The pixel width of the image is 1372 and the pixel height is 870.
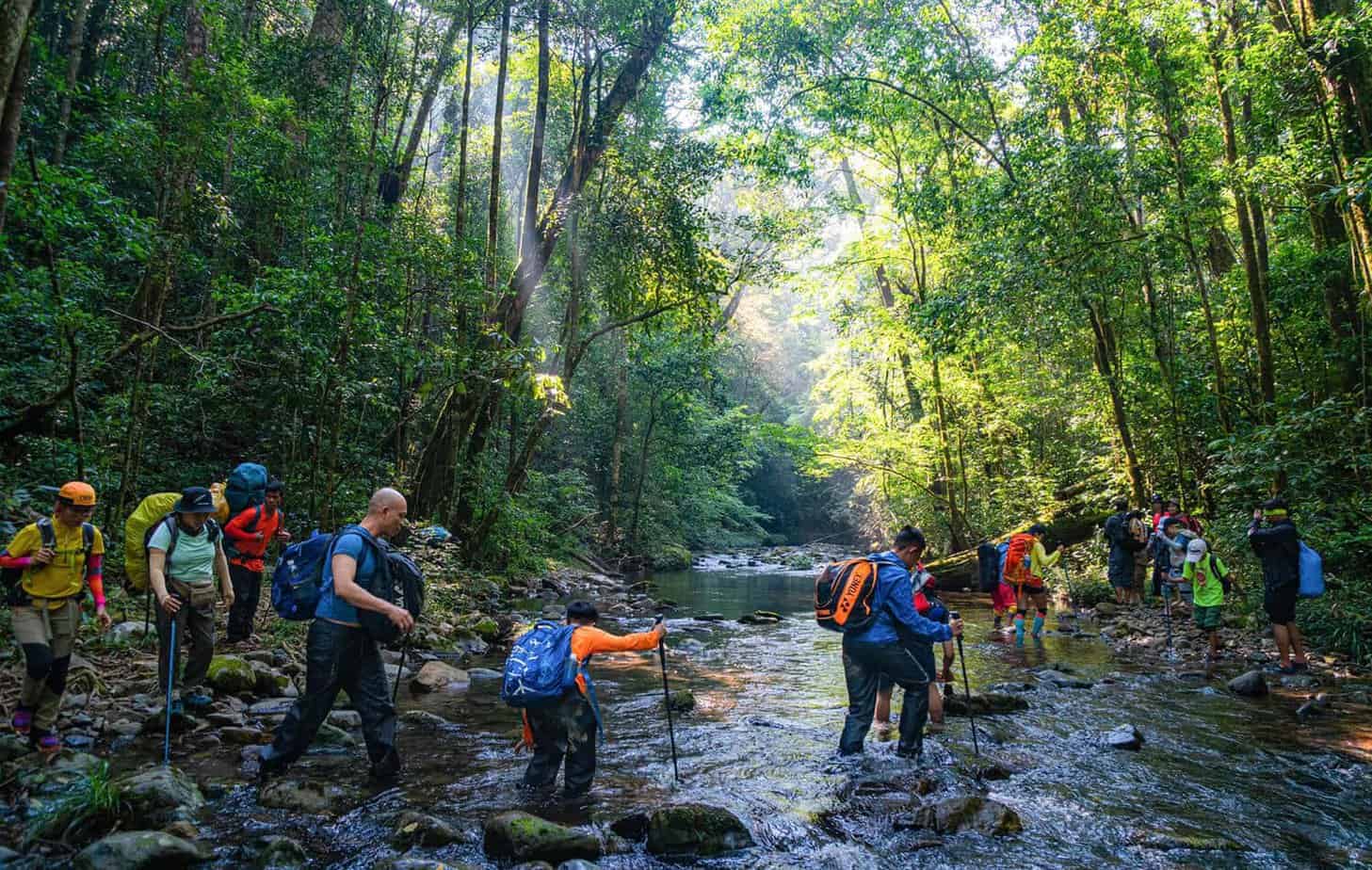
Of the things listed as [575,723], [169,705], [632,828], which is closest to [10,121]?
[169,705]

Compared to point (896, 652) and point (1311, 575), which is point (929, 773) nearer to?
point (896, 652)

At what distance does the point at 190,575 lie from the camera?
20.2 feet

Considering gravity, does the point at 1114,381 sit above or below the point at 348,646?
above

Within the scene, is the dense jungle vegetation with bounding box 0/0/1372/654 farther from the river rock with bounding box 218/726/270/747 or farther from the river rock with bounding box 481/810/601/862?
the river rock with bounding box 481/810/601/862

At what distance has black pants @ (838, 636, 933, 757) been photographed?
5.61m

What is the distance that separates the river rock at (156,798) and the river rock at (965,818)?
14.4ft

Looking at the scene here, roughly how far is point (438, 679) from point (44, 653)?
157 inches

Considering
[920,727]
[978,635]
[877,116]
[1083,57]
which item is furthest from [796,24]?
[920,727]

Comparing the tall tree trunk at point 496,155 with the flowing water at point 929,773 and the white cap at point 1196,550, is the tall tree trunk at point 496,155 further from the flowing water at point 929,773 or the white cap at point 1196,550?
the white cap at point 1196,550

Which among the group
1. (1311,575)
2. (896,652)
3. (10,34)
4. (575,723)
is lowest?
(575,723)

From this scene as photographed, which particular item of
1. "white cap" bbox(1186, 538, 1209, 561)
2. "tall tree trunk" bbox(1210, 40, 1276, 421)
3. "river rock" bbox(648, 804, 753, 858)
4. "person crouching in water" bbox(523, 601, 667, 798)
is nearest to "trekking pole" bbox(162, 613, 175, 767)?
"person crouching in water" bbox(523, 601, 667, 798)

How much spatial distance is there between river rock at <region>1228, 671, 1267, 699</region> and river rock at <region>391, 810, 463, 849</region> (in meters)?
8.51

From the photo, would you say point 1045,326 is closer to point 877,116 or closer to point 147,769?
point 877,116

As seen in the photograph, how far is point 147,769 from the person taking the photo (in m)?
4.69
